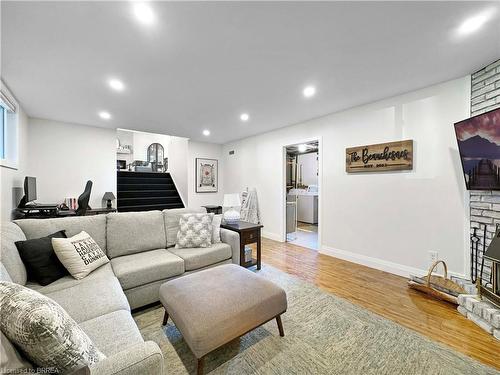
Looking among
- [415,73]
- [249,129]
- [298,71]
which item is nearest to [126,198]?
[249,129]

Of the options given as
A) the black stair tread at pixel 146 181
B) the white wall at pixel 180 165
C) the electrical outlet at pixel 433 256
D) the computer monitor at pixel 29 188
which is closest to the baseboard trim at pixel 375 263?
the electrical outlet at pixel 433 256

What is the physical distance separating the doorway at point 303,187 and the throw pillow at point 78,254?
13.3 ft

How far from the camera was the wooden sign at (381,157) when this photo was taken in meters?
2.83

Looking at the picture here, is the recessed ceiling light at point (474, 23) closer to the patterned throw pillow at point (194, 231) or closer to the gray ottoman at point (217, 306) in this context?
the gray ottoman at point (217, 306)

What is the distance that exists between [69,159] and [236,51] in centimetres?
433

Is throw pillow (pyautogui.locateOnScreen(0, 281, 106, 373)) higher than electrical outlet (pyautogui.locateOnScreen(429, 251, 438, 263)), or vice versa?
Result: throw pillow (pyautogui.locateOnScreen(0, 281, 106, 373))

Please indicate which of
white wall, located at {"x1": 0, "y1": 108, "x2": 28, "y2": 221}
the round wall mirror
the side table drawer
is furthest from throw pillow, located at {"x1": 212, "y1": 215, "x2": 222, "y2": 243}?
the round wall mirror

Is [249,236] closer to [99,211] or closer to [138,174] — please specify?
[99,211]

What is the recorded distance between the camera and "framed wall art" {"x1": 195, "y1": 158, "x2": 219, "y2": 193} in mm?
6039

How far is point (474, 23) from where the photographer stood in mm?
1629

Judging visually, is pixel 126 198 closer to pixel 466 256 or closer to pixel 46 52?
pixel 46 52

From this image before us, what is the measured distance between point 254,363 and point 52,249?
6.10 feet

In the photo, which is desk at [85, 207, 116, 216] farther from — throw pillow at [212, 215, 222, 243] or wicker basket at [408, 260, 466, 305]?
wicker basket at [408, 260, 466, 305]

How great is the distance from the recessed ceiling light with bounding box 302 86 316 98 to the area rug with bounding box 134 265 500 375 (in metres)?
2.58
